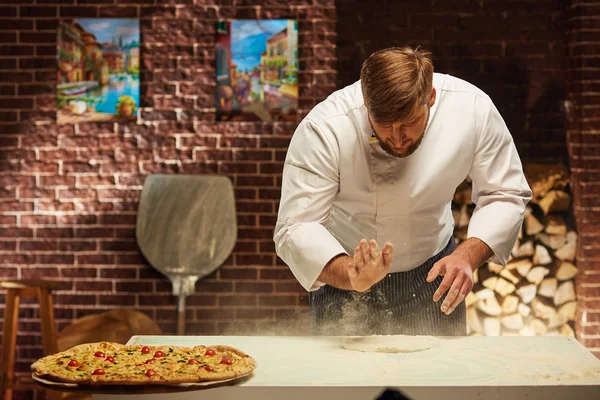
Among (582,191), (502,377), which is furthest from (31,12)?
(502,377)

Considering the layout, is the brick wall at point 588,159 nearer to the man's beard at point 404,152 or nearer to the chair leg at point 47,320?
the man's beard at point 404,152

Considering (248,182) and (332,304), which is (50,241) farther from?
(332,304)

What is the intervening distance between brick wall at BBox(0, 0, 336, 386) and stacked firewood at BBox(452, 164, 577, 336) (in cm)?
99

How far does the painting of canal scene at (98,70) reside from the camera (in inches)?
193

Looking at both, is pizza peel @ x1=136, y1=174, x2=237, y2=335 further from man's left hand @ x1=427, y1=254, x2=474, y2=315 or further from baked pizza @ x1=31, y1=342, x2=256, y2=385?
man's left hand @ x1=427, y1=254, x2=474, y2=315

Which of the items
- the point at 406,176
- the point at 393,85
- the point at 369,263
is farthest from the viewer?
the point at 406,176

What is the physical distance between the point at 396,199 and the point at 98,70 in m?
2.42

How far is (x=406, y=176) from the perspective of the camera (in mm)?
3014

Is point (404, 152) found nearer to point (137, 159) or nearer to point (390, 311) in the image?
point (390, 311)

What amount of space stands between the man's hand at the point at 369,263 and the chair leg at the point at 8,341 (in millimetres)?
2567

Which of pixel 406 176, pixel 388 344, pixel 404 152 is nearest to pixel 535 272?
pixel 406 176

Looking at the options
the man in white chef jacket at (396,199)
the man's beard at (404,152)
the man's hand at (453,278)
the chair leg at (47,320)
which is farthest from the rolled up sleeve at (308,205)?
the chair leg at (47,320)

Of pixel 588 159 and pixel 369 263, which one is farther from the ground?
pixel 588 159

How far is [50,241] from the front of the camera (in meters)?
4.93
